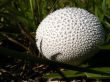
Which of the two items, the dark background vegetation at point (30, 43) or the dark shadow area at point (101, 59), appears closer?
the dark background vegetation at point (30, 43)

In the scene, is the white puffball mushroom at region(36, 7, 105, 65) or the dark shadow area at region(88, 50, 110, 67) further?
the dark shadow area at region(88, 50, 110, 67)

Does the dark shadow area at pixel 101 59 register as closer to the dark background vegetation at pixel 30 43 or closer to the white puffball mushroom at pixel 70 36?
the dark background vegetation at pixel 30 43

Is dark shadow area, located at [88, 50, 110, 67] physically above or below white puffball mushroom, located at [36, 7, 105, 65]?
below

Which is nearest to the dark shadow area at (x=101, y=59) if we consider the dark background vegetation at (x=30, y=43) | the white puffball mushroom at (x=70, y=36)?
the dark background vegetation at (x=30, y=43)

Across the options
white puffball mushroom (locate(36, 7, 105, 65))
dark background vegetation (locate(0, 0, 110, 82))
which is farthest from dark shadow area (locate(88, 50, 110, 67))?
white puffball mushroom (locate(36, 7, 105, 65))

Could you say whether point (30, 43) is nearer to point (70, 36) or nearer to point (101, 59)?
point (70, 36)

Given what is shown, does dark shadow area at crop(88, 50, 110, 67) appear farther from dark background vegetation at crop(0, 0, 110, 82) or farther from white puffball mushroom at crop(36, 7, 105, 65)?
white puffball mushroom at crop(36, 7, 105, 65)
